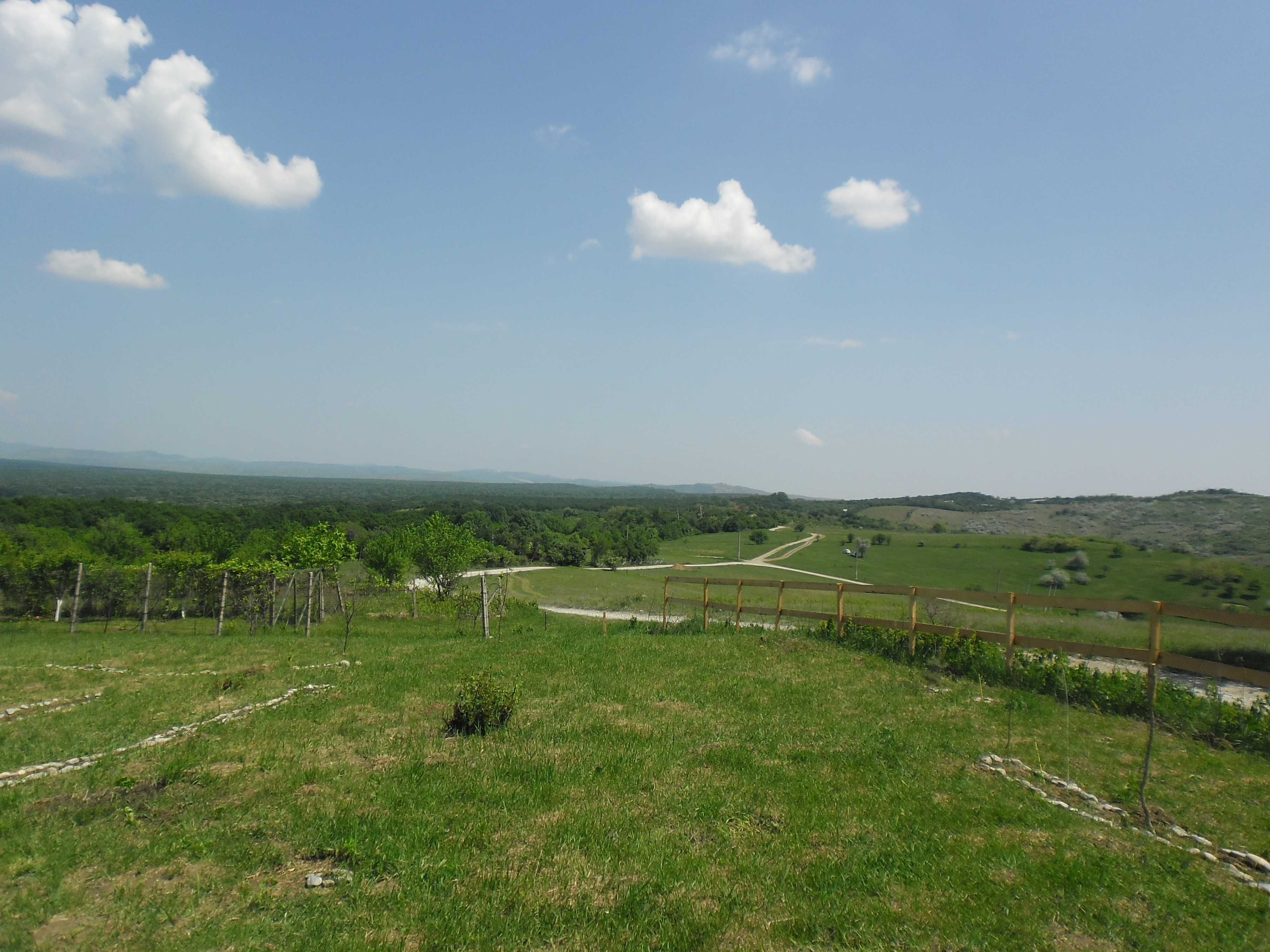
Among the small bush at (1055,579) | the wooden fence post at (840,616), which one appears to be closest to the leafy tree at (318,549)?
the wooden fence post at (840,616)

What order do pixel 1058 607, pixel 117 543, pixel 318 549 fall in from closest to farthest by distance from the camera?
pixel 1058 607 < pixel 318 549 < pixel 117 543

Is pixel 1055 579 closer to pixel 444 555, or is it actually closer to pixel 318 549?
pixel 444 555

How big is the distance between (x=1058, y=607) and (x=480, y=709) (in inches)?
416

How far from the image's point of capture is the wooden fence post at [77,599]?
20.1 metres

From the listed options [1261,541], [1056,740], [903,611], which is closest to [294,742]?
[1056,740]

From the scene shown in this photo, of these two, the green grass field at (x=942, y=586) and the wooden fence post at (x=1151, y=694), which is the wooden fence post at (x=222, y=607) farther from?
the wooden fence post at (x=1151, y=694)

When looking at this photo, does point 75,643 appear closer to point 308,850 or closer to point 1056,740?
point 308,850

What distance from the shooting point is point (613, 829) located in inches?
237

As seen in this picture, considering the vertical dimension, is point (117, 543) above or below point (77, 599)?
below

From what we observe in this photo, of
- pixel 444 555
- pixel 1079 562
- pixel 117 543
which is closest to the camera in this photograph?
pixel 444 555

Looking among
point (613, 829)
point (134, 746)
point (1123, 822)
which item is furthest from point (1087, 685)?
point (134, 746)

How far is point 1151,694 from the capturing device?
7012 mm

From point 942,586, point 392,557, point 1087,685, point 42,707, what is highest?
point 1087,685

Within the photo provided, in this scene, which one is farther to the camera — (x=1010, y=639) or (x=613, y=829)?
(x=1010, y=639)
